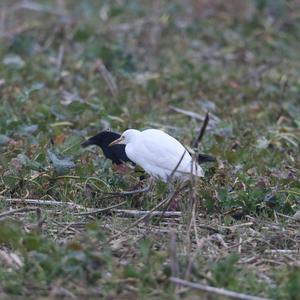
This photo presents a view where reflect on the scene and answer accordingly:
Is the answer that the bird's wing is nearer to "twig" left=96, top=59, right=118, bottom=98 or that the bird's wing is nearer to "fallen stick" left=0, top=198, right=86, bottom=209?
"fallen stick" left=0, top=198, right=86, bottom=209

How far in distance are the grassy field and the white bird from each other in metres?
0.12

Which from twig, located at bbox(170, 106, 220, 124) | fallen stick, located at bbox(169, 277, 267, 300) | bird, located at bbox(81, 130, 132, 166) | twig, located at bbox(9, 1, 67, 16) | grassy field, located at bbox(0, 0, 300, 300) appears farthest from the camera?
twig, located at bbox(9, 1, 67, 16)

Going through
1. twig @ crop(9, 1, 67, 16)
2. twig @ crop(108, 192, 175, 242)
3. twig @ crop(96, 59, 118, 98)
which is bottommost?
twig @ crop(9, 1, 67, 16)

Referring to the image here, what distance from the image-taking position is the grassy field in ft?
13.9

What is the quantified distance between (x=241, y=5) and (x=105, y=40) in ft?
7.94

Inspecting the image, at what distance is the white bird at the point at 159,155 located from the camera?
528 centimetres

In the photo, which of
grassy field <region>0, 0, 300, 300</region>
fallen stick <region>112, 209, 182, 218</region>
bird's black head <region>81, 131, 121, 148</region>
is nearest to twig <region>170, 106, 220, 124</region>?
grassy field <region>0, 0, 300, 300</region>

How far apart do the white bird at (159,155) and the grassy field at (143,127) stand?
117mm

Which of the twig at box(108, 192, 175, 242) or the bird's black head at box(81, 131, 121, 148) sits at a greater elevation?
the twig at box(108, 192, 175, 242)

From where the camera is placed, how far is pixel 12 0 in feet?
37.8

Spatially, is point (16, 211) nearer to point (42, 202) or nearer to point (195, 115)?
point (42, 202)

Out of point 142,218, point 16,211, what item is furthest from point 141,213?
point 16,211

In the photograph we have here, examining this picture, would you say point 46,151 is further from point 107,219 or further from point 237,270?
point 237,270

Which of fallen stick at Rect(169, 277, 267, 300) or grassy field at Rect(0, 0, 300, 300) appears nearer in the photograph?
fallen stick at Rect(169, 277, 267, 300)
